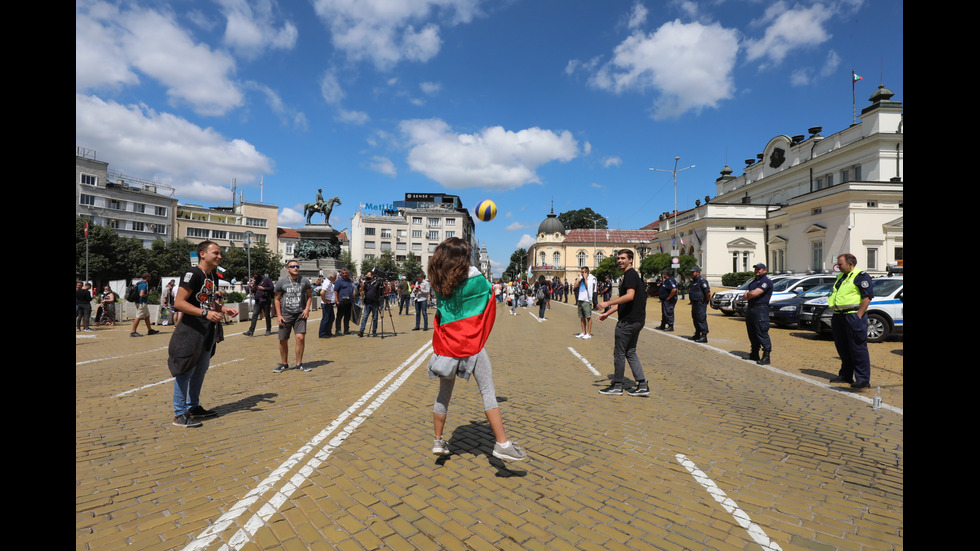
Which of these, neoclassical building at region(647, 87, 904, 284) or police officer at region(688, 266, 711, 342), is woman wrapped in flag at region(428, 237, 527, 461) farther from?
neoclassical building at region(647, 87, 904, 284)

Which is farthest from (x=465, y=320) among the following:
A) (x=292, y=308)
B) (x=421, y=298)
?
(x=421, y=298)

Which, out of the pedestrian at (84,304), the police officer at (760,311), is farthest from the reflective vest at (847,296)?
the pedestrian at (84,304)

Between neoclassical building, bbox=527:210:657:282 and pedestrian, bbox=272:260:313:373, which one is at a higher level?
neoclassical building, bbox=527:210:657:282

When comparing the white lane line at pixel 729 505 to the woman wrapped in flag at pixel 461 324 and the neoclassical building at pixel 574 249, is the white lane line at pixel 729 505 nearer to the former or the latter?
the woman wrapped in flag at pixel 461 324

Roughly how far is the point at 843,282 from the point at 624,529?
6418 mm

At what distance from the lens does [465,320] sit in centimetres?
374

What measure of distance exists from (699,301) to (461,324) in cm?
1070

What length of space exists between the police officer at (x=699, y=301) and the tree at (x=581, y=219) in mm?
97928

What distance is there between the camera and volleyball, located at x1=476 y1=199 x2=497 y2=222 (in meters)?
13.1

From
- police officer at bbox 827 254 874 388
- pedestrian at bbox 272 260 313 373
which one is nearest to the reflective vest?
police officer at bbox 827 254 874 388

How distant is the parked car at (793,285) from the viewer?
17062 mm
